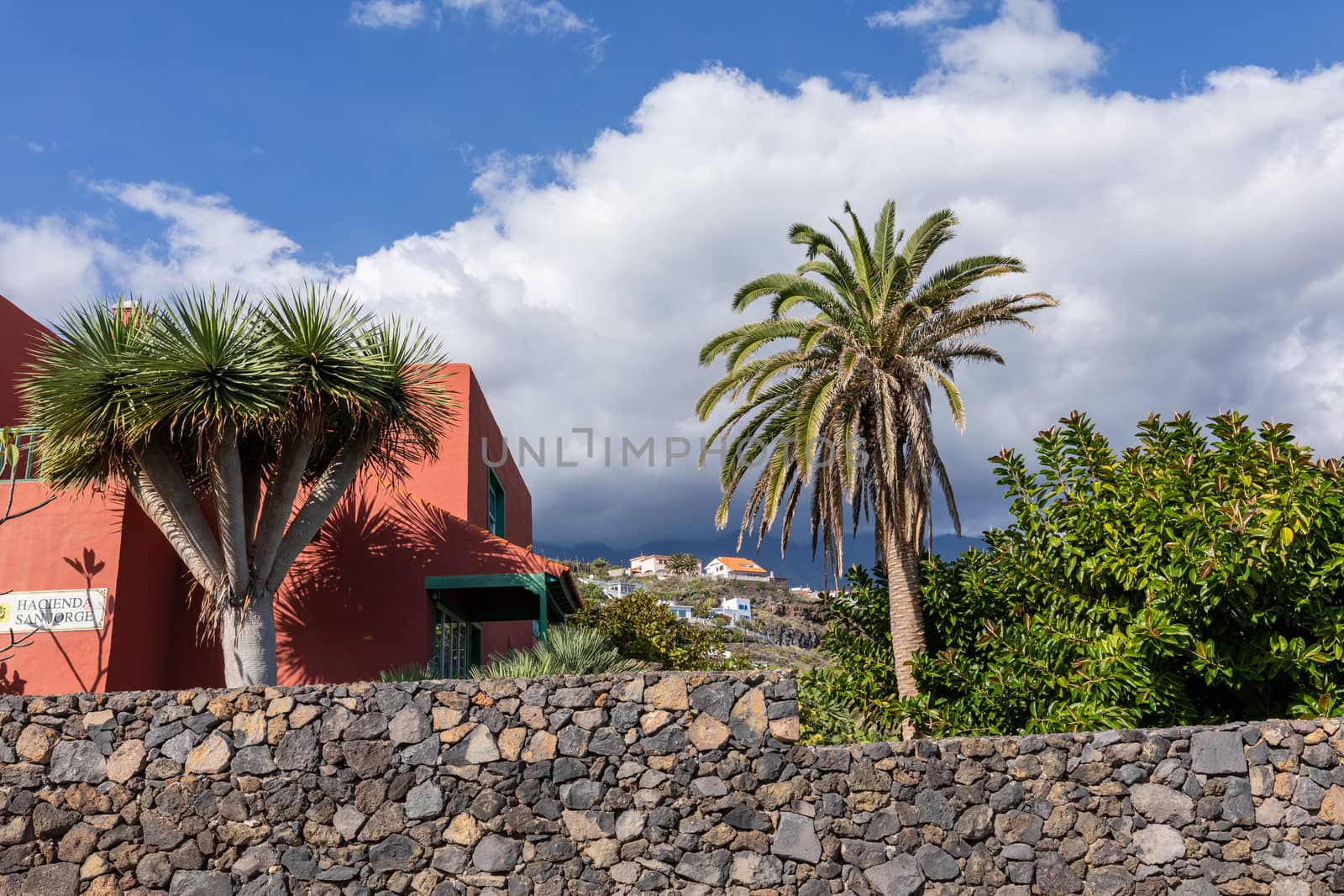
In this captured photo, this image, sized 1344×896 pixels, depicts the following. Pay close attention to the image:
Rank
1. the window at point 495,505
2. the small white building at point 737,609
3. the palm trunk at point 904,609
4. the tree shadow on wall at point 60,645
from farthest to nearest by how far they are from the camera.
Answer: the small white building at point 737,609 → the window at point 495,505 → the palm trunk at point 904,609 → the tree shadow on wall at point 60,645

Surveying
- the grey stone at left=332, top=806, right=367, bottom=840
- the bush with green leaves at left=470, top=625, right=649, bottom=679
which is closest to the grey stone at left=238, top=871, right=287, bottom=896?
the grey stone at left=332, top=806, right=367, bottom=840

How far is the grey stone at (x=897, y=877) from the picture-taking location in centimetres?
874

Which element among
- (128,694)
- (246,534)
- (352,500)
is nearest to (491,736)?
(128,694)

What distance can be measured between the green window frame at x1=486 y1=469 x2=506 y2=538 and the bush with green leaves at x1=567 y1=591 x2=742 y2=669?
2726mm

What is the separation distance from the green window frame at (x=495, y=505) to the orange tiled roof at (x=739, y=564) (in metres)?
106

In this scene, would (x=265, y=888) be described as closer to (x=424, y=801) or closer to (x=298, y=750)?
(x=298, y=750)

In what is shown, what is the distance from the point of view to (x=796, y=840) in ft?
28.7

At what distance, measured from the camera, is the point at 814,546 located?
16.0 m

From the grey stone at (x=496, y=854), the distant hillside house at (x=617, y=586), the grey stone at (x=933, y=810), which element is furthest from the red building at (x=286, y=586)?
the distant hillside house at (x=617, y=586)

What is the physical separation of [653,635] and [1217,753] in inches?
479

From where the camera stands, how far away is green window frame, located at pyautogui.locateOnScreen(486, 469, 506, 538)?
69.2 feet

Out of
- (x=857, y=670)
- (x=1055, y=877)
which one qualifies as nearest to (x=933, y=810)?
(x=1055, y=877)

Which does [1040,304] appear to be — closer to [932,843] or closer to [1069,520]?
[1069,520]

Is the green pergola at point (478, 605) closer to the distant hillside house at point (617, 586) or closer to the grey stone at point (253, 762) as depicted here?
the grey stone at point (253, 762)
